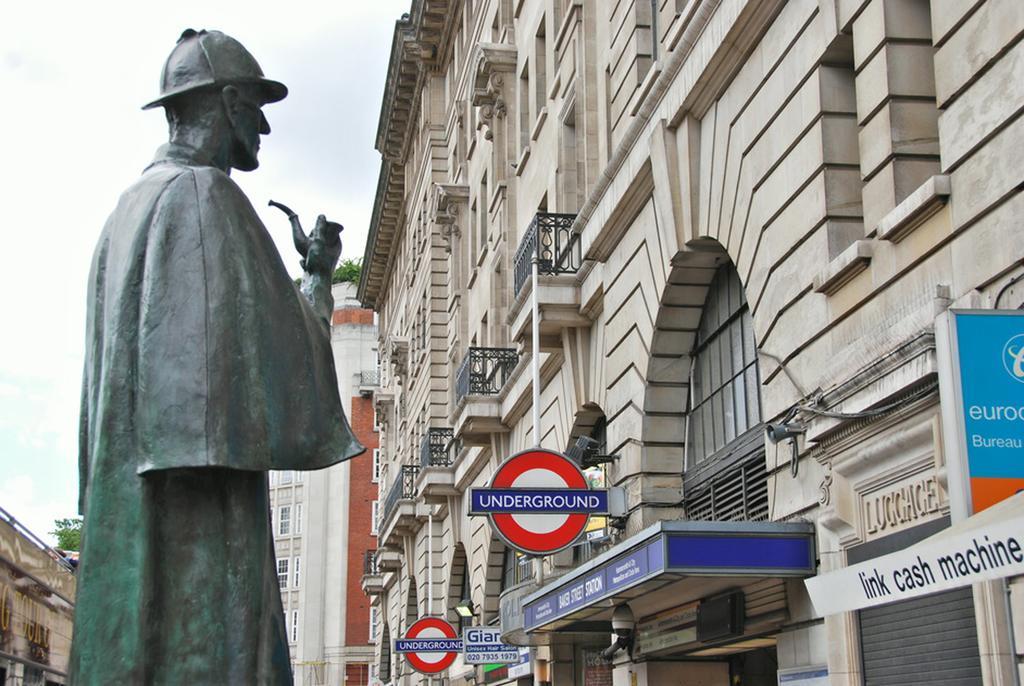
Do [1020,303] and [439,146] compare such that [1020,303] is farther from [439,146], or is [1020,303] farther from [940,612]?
[439,146]

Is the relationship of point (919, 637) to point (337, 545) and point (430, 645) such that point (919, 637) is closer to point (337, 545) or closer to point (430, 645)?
point (430, 645)

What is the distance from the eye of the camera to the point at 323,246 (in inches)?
245

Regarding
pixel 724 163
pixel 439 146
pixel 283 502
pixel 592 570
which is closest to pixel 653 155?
pixel 724 163

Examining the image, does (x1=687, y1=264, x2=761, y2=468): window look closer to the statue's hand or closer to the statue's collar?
the statue's hand

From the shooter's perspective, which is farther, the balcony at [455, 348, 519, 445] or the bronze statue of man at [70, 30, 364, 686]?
the balcony at [455, 348, 519, 445]

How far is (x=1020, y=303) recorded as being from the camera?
10227 millimetres

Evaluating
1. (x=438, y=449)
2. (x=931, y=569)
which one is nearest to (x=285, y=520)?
(x=438, y=449)

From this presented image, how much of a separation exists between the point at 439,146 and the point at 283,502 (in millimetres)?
55329

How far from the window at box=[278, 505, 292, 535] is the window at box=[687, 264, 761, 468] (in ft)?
280

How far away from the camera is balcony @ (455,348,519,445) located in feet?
113

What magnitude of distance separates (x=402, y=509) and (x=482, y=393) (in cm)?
1634

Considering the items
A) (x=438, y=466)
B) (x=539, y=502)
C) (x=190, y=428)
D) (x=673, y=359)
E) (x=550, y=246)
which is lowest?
(x=190, y=428)

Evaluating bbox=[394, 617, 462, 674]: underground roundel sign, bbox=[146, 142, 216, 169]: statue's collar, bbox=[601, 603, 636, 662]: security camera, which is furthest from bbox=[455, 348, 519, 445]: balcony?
bbox=[146, 142, 216, 169]: statue's collar

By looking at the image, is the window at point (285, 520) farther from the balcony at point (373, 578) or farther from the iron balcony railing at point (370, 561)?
the balcony at point (373, 578)
